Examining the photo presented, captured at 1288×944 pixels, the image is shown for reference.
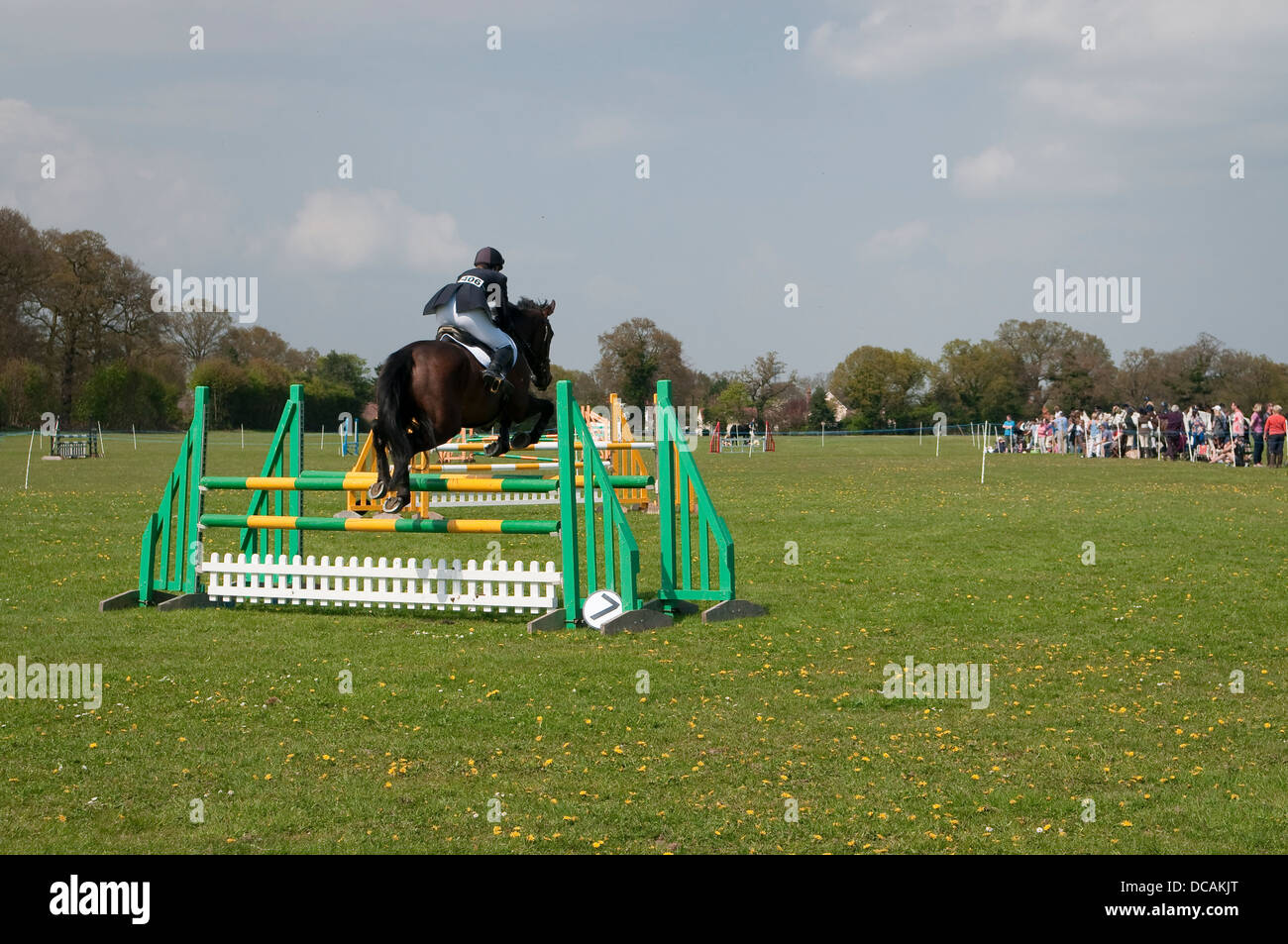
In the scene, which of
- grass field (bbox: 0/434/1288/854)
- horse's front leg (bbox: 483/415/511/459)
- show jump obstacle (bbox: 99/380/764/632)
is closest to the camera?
grass field (bbox: 0/434/1288/854)

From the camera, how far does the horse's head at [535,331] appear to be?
35.1 ft

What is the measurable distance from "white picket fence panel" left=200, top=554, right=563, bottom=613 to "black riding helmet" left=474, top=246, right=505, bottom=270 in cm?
254

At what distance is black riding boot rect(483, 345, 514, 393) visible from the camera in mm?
9844

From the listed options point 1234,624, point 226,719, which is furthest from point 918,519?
point 226,719

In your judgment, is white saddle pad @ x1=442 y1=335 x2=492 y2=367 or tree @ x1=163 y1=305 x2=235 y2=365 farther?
tree @ x1=163 y1=305 x2=235 y2=365

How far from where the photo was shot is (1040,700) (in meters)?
7.46

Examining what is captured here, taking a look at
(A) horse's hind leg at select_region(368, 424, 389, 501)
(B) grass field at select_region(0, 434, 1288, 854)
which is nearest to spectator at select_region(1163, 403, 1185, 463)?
(B) grass field at select_region(0, 434, 1288, 854)

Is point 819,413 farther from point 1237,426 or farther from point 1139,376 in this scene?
point 1237,426

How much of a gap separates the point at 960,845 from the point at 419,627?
604 centimetres

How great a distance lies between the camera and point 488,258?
1024 cm

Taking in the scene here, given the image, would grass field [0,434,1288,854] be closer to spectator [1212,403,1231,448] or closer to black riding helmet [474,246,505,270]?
black riding helmet [474,246,505,270]

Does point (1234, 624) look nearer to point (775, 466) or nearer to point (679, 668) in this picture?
point (679, 668)

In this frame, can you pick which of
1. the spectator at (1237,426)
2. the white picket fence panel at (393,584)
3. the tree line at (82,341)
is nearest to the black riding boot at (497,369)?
the white picket fence panel at (393,584)

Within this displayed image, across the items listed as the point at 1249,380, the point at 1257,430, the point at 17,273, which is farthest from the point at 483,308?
the point at 1249,380
